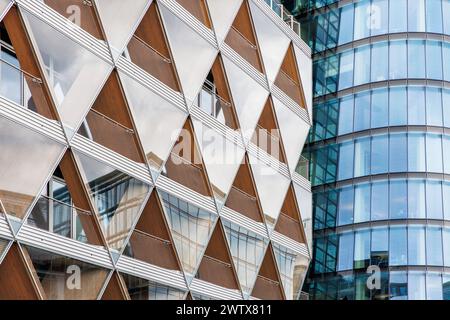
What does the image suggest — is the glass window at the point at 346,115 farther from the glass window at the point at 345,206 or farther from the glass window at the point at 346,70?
the glass window at the point at 345,206

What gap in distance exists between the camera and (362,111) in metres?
38.2

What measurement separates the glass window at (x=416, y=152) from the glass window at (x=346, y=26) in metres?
5.07

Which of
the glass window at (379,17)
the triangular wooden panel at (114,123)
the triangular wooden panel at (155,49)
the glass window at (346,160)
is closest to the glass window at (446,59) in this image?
the glass window at (379,17)

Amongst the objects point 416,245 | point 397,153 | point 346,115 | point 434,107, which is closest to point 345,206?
point 397,153

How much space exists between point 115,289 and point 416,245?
16680 millimetres

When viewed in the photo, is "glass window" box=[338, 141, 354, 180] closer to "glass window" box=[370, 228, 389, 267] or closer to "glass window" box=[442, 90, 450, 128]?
"glass window" box=[370, 228, 389, 267]

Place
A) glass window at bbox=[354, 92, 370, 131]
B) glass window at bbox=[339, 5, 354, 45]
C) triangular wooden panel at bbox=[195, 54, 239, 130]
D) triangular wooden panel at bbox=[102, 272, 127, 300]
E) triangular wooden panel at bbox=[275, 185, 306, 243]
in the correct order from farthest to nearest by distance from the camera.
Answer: glass window at bbox=[339, 5, 354, 45] < glass window at bbox=[354, 92, 370, 131] < triangular wooden panel at bbox=[275, 185, 306, 243] < triangular wooden panel at bbox=[195, 54, 239, 130] < triangular wooden panel at bbox=[102, 272, 127, 300]

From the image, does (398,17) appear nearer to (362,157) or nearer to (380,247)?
(362,157)

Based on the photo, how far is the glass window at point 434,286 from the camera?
117ft

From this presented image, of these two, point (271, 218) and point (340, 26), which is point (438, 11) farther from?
point (271, 218)

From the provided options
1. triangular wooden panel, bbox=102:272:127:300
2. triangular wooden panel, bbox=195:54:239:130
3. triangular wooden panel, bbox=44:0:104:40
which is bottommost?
triangular wooden panel, bbox=102:272:127:300

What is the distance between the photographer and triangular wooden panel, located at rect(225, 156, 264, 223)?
95.3 feet

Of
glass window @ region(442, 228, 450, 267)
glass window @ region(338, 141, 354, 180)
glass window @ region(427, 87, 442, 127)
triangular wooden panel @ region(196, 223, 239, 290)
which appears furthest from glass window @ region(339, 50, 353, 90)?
triangular wooden panel @ region(196, 223, 239, 290)

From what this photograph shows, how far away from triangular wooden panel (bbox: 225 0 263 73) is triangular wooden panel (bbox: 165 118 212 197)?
4.69 metres
